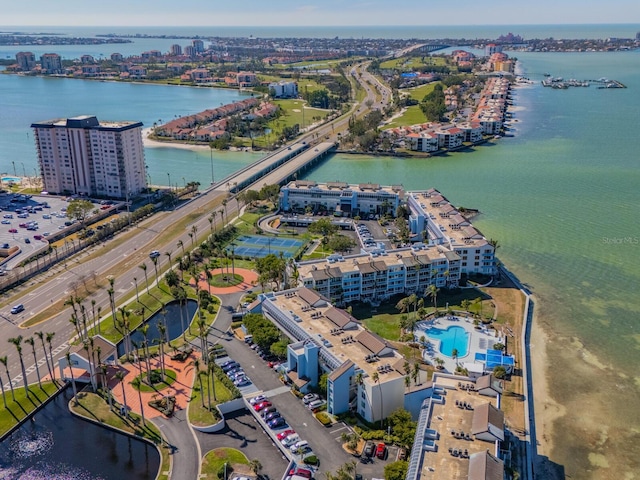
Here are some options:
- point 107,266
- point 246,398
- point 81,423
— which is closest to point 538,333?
point 246,398

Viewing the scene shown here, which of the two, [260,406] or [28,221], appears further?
[28,221]

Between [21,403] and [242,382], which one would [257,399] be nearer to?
[242,382]

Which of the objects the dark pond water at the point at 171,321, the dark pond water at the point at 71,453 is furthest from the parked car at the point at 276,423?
the dark pond water at the point at 171,321

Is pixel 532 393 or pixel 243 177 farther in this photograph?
pixel 243 177

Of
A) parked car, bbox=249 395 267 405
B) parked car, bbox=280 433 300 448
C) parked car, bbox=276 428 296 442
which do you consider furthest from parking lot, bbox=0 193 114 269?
parked car, bbox=280 433 300 448

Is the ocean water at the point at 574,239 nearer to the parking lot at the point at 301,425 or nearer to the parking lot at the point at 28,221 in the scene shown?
the parking lot at the point at 301,425

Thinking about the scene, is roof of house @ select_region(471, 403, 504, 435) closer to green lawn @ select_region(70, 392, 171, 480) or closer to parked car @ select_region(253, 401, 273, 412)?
parked car @ select_region(253, 401, 273, 412)

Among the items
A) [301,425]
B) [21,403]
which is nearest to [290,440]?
[301,425]

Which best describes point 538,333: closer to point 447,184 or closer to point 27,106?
point 447,184
